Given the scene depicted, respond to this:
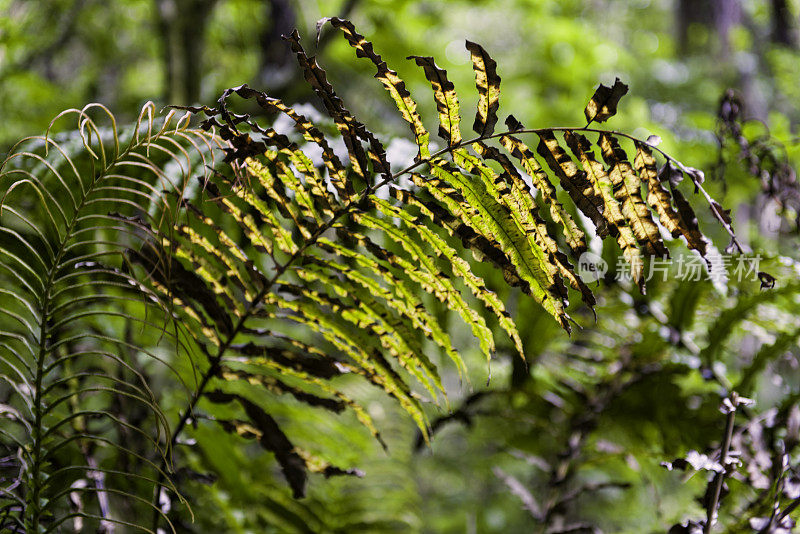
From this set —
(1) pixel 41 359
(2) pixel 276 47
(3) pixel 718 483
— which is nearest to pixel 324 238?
(1) pixel 41 359

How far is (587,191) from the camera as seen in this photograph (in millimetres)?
501

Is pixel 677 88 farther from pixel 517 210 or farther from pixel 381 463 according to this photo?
pixel 517 210

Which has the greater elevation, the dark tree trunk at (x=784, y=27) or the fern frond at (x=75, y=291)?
the dark tree trunk at (x=784, y=27)

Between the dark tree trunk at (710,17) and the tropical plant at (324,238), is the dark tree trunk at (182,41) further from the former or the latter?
the dark tree trunk at (710,17)

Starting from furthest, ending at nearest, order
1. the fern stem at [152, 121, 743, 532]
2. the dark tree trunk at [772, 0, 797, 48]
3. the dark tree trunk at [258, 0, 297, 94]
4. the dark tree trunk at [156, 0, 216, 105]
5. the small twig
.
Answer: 1. the dark tree trunk at [772, 0, 797, 48]
2. the dark tree trunk at [258, 0, 297, 94]
3. the dark tree trunk at [156, 0, 216, 105]
4. the small twig
5. the fern stem at [152, 121, 743, 532]

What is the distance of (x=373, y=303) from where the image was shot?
2.03ft

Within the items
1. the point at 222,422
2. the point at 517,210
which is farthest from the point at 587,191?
the point at 222,422

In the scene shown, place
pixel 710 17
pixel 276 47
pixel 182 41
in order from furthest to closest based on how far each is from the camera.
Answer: pixel 710 17
pixel 276 47
pixel 182 41

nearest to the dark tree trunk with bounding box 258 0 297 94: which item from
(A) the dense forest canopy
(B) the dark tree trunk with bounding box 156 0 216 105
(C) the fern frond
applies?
(A) the dense forest canopy

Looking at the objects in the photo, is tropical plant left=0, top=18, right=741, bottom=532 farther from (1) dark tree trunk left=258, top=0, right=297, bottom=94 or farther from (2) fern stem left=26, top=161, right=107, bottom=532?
(1) dark tree trunk left=258, top=0, right=297, bottom=94

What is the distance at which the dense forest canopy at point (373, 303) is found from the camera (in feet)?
1.69

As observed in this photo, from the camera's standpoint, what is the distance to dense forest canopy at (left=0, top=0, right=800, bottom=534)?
0.51 m

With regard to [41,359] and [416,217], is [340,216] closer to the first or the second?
[416,217]

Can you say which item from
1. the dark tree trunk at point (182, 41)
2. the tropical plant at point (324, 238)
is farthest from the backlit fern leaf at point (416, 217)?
the dark tree trunk at point (182, 41)
